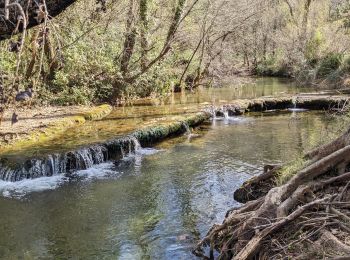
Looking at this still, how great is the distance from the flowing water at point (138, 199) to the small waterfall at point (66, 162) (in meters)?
0.16

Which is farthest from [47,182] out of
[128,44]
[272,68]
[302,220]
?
[272,68]

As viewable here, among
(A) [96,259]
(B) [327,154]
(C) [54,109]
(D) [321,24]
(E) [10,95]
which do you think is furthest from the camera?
(D) [321,24]

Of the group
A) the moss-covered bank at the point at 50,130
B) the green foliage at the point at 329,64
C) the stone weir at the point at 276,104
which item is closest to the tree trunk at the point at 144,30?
the stone weir at the point at 276,104

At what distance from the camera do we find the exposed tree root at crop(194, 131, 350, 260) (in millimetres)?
4082

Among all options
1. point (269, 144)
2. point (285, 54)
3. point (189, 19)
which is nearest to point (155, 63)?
point (189, 19)

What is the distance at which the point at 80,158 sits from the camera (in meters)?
10.7

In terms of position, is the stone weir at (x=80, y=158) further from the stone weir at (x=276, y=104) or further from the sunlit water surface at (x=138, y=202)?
the stone weir at (x=276, y=104)

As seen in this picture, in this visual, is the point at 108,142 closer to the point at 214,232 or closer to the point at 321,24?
the point at 214,232

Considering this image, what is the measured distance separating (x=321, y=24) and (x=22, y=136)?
2642 cm

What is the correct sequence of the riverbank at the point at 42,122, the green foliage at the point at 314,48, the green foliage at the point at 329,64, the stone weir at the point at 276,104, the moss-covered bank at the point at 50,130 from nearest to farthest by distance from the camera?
the moss-covered bank at the point at 50,130
the riverbank at the point at 42,122
the stone weir at the point at 276,104
the green foliage at the point at 329,64
the green foliage at the point at 314,48

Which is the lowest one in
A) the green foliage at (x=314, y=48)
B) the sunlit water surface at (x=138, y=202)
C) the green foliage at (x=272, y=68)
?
the sunlit water surface at (x=138, y=202)

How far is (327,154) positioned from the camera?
540 centimetres

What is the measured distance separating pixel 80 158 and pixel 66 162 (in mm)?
355

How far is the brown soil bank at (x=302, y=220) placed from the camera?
408 centimetres
